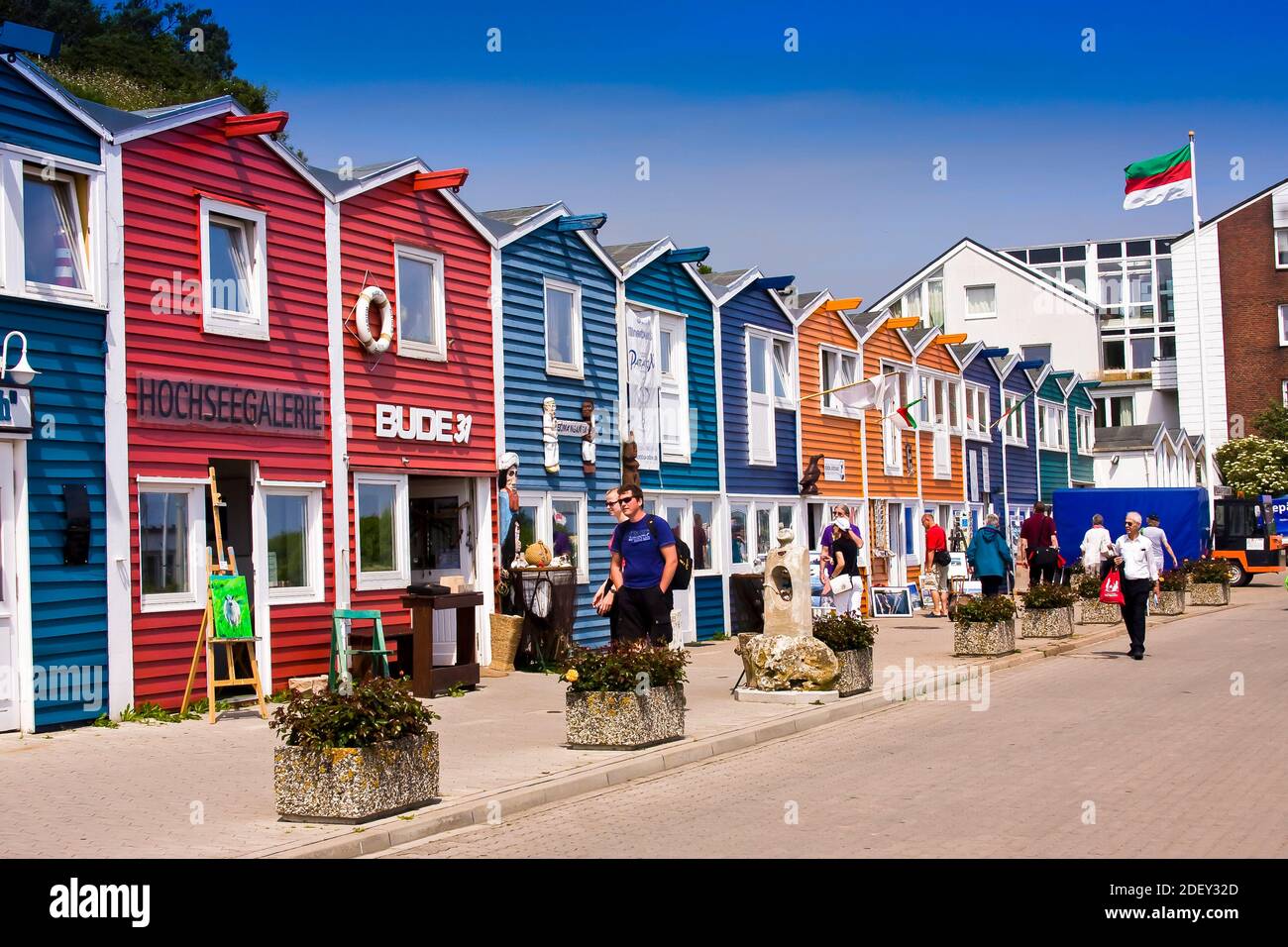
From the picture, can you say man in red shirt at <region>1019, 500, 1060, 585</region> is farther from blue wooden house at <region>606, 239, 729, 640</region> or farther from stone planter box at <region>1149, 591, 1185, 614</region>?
blue wooden house at <region>606, 239, 729, 640</region>

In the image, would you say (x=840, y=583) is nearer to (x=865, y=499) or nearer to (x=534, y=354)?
(x=534, y=354)

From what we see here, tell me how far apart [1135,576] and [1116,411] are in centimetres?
5517

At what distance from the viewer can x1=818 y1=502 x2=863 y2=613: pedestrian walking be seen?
22500mm

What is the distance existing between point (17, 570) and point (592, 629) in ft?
30.8

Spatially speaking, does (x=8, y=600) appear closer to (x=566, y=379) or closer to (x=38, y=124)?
(x=38, y=124)

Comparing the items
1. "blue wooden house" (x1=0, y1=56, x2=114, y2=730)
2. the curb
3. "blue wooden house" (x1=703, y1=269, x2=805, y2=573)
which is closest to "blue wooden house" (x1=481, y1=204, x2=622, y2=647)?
"blue wooden house" (x1=703, y1=269, x2=805, y2=573)

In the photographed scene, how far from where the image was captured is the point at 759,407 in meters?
27.0

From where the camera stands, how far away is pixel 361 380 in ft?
55.4

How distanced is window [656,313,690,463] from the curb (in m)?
7.99

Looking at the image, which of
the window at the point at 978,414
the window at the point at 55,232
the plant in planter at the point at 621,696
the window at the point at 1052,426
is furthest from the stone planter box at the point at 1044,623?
the window at the point at 1052,426

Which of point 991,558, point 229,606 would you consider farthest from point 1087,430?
point 229,606
